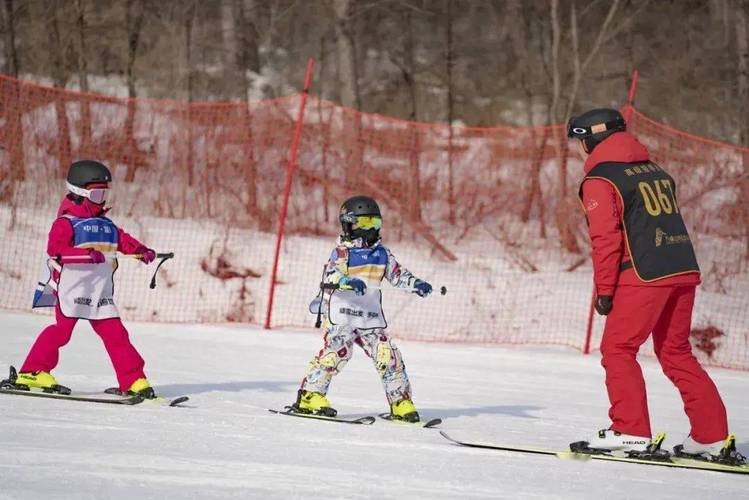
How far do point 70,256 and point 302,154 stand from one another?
8984mm

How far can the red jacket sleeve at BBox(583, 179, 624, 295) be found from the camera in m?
5.60

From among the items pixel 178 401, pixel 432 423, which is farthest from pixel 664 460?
pixel 178 401

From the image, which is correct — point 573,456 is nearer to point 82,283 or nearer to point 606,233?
point 606,233

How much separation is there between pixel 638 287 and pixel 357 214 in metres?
1.84

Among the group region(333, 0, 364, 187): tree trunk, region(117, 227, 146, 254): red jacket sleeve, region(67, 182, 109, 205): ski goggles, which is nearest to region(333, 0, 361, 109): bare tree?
region(333, 0, 364, 187): tree trunk

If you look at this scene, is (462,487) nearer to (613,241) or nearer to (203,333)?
(613,241)

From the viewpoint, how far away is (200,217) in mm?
15195

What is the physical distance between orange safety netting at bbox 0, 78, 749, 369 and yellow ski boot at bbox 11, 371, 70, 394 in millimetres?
6192

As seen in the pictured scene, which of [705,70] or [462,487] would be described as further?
[705,70]

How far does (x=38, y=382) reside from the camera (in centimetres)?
691

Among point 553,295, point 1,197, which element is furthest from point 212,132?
point 553,295

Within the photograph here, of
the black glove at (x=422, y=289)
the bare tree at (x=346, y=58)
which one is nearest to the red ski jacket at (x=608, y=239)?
the black glove at (x=422, y=289)

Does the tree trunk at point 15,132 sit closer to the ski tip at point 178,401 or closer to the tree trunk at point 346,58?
the tree trunk at point 346,58

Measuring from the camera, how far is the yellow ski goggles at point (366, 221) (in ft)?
22.2
